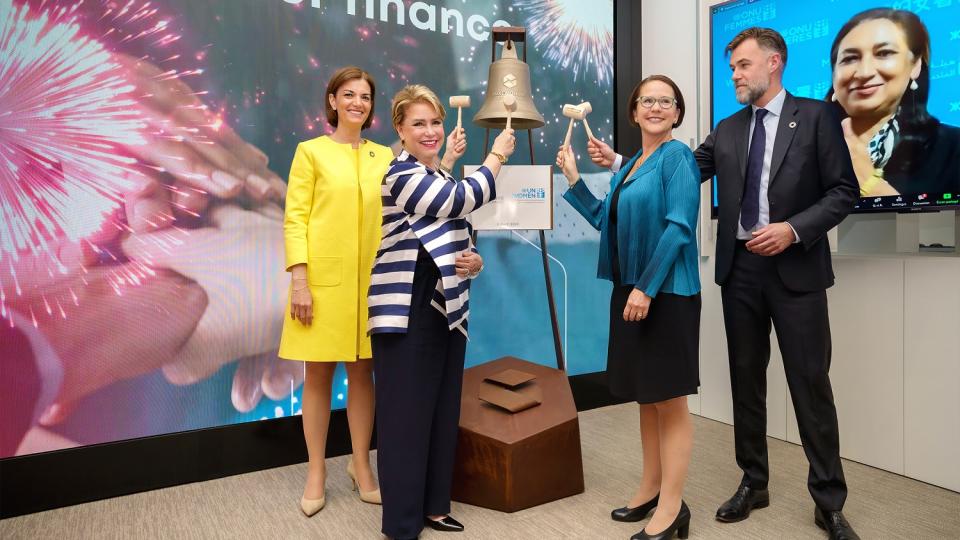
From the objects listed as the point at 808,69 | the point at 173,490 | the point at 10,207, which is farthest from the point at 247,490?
the point at 808,69

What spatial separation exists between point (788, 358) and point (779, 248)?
1.29 feet

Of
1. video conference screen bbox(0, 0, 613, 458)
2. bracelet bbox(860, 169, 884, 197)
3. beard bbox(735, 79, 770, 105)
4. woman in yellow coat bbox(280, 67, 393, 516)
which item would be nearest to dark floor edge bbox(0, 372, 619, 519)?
video conference screen bbox(0, 0, 613, 458)

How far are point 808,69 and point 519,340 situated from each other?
1.92 meters

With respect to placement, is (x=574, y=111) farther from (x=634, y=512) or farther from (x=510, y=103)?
(x=634, y=512)

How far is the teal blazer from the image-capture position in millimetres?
1918

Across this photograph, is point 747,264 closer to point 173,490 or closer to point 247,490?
point 247,490

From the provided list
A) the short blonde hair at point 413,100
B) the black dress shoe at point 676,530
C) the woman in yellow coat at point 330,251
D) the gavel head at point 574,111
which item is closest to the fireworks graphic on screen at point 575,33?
the gavel head at point 574,111

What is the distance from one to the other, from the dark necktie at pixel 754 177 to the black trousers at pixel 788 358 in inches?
3.8

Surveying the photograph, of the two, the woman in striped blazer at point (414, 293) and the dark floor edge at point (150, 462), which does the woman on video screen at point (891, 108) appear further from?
the dark floor edge at point (150, 462)

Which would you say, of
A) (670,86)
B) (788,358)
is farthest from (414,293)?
(788,358)

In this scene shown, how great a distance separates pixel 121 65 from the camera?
2510mm

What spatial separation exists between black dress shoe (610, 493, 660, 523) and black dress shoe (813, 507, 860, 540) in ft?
1.76

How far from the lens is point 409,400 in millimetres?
2021

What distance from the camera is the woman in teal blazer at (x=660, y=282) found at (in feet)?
6.41
